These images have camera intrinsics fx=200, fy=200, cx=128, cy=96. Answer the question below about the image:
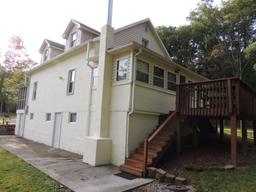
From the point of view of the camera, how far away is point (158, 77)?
9.85 meters

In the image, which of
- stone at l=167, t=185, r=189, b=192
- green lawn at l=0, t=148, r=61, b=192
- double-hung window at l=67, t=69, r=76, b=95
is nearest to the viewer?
stone at l=167, t=185, r=189, b=192

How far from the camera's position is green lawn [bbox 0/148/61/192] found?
535 cm

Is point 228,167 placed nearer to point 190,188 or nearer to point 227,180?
point 227,180

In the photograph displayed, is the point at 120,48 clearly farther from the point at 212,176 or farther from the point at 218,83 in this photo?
the point at 212,176

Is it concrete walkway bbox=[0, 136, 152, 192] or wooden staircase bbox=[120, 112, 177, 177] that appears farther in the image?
wooden staircase bbox=[120, 112, 177, 177]

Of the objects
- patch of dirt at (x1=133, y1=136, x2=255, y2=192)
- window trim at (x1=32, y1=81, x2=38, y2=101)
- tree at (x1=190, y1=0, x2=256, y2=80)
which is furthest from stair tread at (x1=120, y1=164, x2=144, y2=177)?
tree at (x1=190, y1=0, x2=256, y2=80)

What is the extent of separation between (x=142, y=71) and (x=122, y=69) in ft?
2.92

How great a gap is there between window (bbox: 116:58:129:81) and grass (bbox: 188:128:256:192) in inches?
181

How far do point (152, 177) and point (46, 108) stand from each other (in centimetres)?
1055

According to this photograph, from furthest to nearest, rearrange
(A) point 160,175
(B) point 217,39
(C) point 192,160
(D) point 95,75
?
(B) point 217,39, (D) point 95,75, (C) point 192,160, (A) point 160,175

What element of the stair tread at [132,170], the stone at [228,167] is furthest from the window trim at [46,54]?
the stone at [228,167]

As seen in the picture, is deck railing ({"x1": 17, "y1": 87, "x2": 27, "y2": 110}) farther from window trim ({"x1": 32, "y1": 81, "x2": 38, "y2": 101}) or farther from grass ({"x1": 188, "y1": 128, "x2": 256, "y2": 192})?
grass ({"x1": 188, "y1": 128, "x2": 256, "y2": 192})

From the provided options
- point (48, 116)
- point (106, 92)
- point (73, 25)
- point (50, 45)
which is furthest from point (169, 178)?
point (50, 45)

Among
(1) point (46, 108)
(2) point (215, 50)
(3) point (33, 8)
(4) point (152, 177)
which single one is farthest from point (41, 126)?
(2) point (215, 50)
